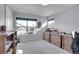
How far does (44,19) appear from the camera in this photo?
7812 millimetres

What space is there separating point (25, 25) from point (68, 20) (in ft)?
11.3

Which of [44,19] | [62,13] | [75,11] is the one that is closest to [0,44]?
[75,11]

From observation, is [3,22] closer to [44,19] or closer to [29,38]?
[29,38]

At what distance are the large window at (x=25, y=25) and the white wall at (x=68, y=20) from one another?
1.99 metres

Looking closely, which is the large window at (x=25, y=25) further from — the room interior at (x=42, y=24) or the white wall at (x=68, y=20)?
the white wall at (x=68, y=20)

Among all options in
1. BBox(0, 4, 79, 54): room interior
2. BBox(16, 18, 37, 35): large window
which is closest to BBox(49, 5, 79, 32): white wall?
BBox(0, 4, 79, 54): room interior

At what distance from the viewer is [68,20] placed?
202 inches

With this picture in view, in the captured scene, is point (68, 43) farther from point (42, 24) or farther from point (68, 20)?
point (42, 24)

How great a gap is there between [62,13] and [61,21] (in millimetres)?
507

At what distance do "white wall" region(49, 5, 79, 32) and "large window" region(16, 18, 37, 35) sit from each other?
199 cm

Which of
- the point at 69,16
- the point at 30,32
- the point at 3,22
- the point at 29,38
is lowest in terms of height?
the point at 29,38

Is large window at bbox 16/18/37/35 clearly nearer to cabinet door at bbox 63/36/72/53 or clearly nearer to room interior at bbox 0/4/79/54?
room interior at bbox 0/4/79/54

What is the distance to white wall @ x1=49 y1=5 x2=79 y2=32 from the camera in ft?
14.7

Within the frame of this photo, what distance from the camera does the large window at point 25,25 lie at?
6944 mm
